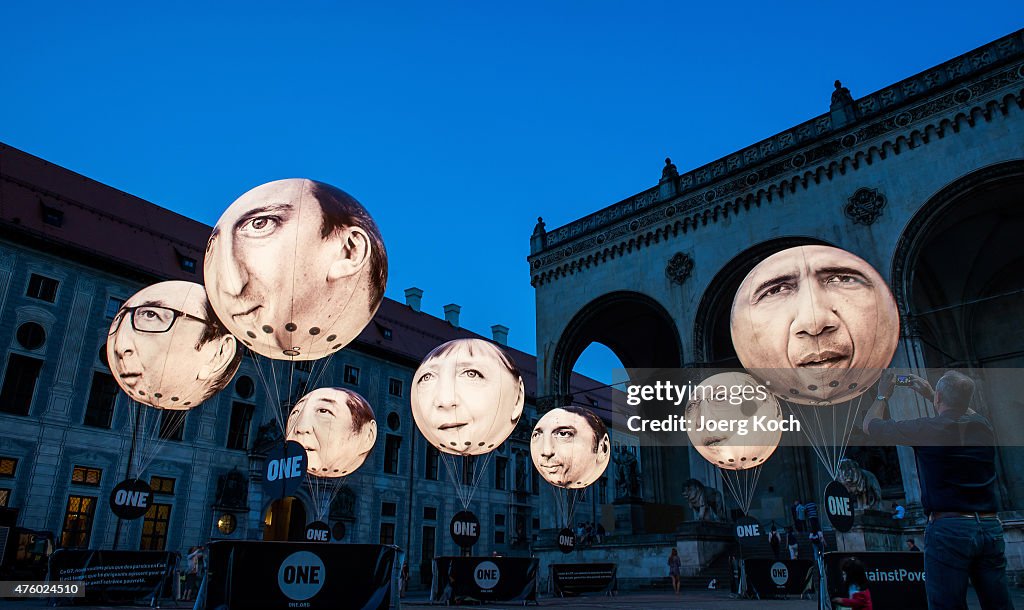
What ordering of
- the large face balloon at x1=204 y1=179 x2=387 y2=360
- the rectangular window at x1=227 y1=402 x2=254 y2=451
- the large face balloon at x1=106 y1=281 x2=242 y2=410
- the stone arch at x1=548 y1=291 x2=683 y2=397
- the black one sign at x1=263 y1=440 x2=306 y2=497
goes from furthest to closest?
the rectangular window at x1=227 y1=402 x2=254 y2=451 → the stone arch at x1=548 y1=291 x2=683 y2=397 → the large face balloon at x1=106 y1=281 x2=242 y2=410 → the large face balloon at x1=204 y1=179 x2=387 y2=360 → the black one sign at x1=263 y1=440 x2=306 y2=497

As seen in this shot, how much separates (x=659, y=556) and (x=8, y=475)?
81.1 feet

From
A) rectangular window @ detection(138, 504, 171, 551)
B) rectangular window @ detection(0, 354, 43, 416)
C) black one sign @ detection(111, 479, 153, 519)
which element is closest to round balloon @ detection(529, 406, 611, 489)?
black one sign @ detection(111, 479, 153, 519)

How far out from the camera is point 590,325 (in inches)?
1241

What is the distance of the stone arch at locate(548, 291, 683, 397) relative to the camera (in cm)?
2973

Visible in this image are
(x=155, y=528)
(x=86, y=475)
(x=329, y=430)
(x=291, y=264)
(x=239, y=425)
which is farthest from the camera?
(x=239, y=425)

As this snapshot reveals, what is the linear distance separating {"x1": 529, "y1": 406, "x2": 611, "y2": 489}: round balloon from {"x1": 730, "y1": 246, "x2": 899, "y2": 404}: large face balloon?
7.85 m

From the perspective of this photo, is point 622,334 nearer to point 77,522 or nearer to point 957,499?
point 77,522

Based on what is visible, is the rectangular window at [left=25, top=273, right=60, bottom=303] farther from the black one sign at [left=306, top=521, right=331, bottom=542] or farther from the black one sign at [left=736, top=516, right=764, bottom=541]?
the black one sign at [left=736, top=516, right=764, bottom=541]

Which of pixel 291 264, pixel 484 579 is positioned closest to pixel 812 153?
pixel 484 579

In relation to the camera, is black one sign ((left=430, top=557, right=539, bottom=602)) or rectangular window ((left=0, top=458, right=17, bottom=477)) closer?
black one sign ((left=430, top=557, right=539, bottom=602))

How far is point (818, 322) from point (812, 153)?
713 inches

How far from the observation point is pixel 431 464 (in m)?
42.5

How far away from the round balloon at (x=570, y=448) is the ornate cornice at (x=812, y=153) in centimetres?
Answer: 1364

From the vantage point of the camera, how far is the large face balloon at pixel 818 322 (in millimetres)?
8453
